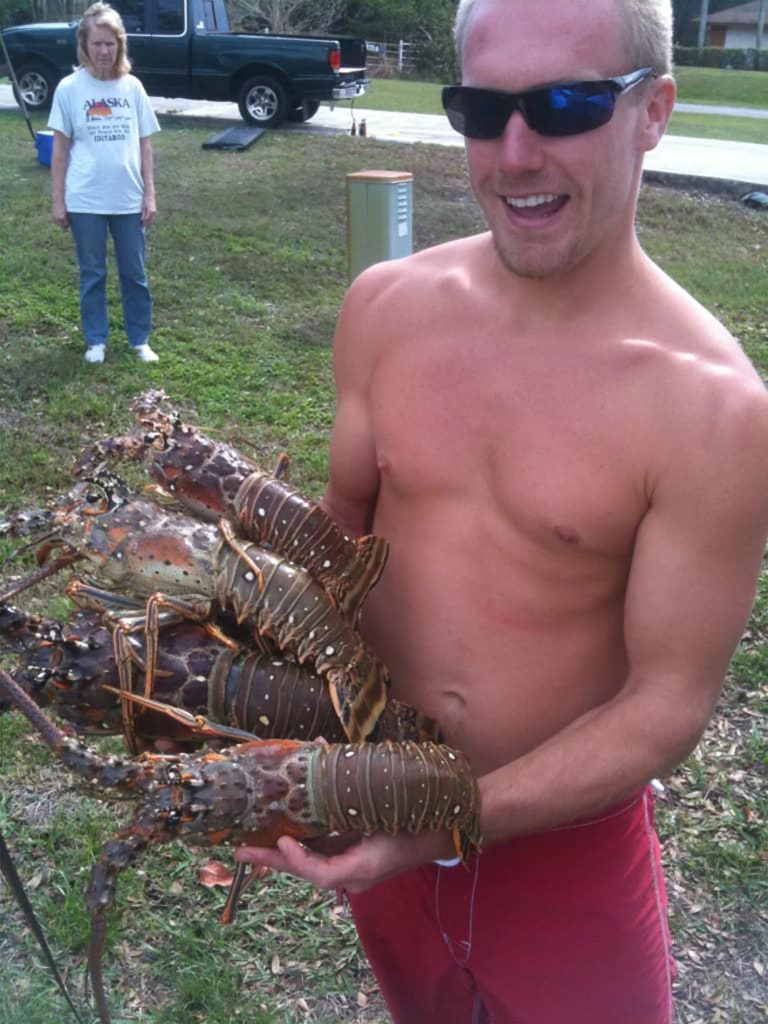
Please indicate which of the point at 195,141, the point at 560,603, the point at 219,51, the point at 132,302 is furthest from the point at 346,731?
the point at 219,51

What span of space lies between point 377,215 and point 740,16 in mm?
66880

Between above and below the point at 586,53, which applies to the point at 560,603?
below

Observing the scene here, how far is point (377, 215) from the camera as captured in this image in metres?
6.17

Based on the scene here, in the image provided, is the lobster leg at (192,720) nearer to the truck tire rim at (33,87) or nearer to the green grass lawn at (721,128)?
the truck tire rim at (33,87)

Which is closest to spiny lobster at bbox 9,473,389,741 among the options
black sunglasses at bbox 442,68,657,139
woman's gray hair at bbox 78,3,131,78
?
black sunglasses at bbox 442,68,657,139

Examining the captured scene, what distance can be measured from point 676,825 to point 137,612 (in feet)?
8.54

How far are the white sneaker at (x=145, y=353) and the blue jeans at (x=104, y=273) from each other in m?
0.06

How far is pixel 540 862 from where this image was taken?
88.8 inches

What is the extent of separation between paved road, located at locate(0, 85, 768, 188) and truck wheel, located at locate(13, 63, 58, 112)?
5.93 ft

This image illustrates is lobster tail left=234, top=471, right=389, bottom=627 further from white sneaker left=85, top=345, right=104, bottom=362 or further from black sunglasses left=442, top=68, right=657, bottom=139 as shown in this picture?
white sneaker left=85, top=345, right=104, bottom=362

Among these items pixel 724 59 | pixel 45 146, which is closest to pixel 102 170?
pixel 45 146

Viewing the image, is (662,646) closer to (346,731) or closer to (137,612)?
(346,731)

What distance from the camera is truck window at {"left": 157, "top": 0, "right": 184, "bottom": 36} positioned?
57.5ft

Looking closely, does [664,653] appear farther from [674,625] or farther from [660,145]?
[660,145]
